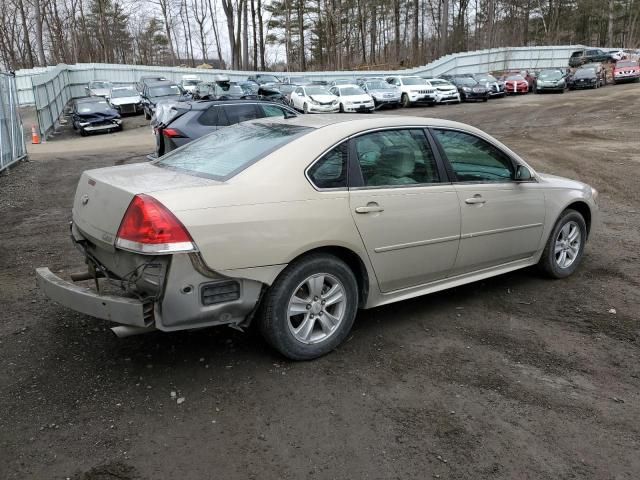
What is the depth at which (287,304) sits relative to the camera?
3.62m

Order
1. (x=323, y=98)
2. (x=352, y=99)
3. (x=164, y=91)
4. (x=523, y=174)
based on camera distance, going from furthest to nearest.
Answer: (x=164, y=91)
(x=352, y=99)
(x=323, y=98)
(x=523, y=174)

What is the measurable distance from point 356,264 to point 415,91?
2834 cm

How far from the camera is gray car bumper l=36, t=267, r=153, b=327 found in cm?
322

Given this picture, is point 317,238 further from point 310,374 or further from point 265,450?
point 265,450

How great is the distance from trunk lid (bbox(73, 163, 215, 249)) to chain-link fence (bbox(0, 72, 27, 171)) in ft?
31.8

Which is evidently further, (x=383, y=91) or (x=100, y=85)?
(x=100, y=85)

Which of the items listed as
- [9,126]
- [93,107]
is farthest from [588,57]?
[9,126]

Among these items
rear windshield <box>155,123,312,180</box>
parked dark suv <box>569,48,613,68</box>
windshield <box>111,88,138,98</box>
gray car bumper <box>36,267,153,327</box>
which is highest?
parked dark suv <box>569,48,613,68</box>

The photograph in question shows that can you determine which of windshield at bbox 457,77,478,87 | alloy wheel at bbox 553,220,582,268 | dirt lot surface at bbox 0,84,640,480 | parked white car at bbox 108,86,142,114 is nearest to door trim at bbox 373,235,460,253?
dirt lot surface at bbox 0,84,640,480

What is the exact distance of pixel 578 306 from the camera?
4883 mm

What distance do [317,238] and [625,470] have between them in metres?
2.06

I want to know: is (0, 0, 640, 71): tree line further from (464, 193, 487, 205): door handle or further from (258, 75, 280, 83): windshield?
(464, 193, 487, 205): door handle

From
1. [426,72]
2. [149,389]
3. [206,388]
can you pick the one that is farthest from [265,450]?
[426,72]

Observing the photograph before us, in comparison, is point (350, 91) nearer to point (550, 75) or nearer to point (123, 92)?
point (123, 92)
